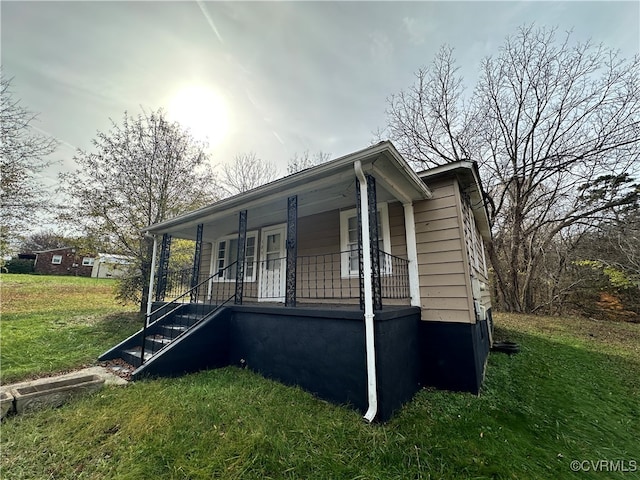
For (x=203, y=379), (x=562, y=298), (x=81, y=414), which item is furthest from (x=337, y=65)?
(x=562, y=298)

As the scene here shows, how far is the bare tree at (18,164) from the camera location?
8430 millimetres

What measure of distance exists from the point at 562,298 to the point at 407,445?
51.1 ft

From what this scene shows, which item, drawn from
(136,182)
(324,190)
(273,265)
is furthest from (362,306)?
(136,182)

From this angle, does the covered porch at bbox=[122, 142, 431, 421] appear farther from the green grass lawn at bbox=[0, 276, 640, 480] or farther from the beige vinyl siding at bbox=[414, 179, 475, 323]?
the green grass lawn at bbox=[0, 276, 640, 480]

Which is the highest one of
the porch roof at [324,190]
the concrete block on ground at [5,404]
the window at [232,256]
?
the porch roof at [324,190]

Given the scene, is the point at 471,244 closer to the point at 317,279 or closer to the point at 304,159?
the point at 317,279

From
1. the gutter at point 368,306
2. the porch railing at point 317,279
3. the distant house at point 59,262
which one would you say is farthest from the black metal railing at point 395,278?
the distant house at point 59,262

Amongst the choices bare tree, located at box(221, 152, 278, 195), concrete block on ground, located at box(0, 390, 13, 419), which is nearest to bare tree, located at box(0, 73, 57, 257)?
concrete block on ground, located at box(0, 390, 13, 419)

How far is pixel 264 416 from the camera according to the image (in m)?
2.96

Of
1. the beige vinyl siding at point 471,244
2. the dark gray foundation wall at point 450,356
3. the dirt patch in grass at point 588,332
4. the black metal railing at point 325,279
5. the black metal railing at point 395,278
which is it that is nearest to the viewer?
the dark gray foundation wall at point 450,356

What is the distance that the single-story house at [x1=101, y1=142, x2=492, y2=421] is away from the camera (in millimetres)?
3232

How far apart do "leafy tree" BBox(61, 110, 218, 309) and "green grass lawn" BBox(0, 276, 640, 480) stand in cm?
743

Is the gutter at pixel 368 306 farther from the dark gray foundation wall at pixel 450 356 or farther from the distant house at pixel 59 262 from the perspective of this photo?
the distant house at pixel 59 262

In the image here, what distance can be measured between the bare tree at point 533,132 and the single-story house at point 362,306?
341 inches
